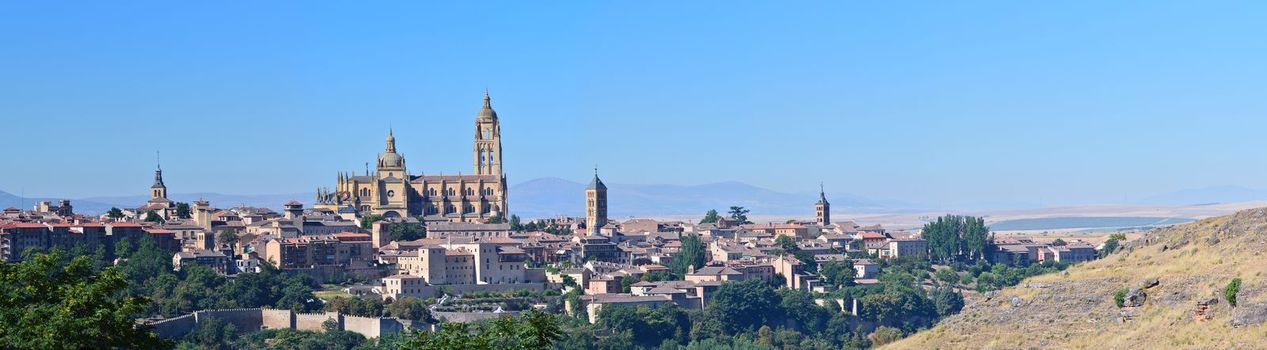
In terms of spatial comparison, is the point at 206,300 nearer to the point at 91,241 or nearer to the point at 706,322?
the point at 91,241

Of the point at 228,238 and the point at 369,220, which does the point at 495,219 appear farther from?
the point at 228,238

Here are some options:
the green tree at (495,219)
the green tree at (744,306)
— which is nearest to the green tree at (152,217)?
the green tree at (495,219)

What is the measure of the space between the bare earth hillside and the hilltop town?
103ft

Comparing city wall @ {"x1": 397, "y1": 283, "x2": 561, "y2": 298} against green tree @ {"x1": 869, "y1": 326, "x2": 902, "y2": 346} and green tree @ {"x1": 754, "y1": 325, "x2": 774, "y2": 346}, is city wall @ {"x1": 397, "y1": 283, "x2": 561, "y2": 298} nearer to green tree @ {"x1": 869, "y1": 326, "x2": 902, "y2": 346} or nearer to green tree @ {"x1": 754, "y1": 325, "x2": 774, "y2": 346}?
green tree @ {"x1": 754, "y1": 325, "x2": 774, "y2": 346}

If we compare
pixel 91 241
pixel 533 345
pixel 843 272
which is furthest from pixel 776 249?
pixel 533 345

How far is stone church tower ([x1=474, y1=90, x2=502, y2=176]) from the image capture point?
381 ft

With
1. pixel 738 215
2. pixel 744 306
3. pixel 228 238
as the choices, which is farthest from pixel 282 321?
pixel 738 215

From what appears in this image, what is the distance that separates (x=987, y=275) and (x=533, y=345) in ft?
225

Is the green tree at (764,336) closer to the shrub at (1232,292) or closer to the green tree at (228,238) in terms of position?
the green tree at (228,238)

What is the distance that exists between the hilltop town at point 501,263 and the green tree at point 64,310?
35016 millimetres

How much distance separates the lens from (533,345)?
938 inches

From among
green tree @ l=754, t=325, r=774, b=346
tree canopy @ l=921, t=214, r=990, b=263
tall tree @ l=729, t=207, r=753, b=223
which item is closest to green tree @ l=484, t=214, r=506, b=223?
tall tree @ l=729, t=207, r=753, b=223

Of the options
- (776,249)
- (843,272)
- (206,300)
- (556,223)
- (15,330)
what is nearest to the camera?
(15,330)

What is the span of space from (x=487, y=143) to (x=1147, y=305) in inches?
3671
